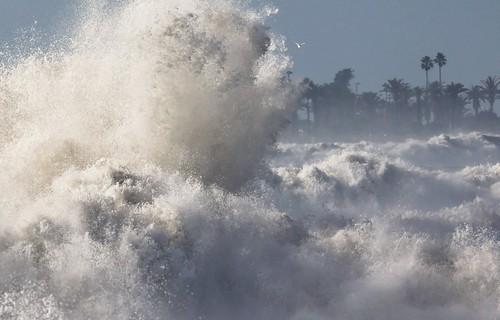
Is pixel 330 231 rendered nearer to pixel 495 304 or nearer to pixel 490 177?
pixel 495 304

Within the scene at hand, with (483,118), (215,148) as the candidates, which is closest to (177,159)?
(215,148)

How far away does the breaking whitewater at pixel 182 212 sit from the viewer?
17.7 m

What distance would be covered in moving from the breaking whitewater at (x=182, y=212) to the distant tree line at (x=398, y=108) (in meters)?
77.2

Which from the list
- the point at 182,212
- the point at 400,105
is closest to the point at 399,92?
the point at 400,105

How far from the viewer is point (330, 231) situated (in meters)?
26.5

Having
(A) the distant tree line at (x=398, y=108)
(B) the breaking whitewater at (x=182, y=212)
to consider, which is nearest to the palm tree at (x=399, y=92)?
(A) the distant tree line at (x=398, y=108)

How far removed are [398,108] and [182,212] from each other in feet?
308

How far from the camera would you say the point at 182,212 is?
2069 cm

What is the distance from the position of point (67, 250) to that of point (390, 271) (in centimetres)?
699

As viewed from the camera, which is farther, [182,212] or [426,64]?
[426,64]

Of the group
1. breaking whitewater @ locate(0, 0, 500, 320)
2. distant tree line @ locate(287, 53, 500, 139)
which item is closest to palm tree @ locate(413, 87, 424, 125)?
distant tree line @ locate(287, 53, 500, 139)

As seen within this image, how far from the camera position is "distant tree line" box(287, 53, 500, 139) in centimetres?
10900

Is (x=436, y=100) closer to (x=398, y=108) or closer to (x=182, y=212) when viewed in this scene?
(x=398, y=108)

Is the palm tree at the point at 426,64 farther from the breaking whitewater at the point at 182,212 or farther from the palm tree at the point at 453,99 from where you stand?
the breaking whitewater at the point at 182,212
